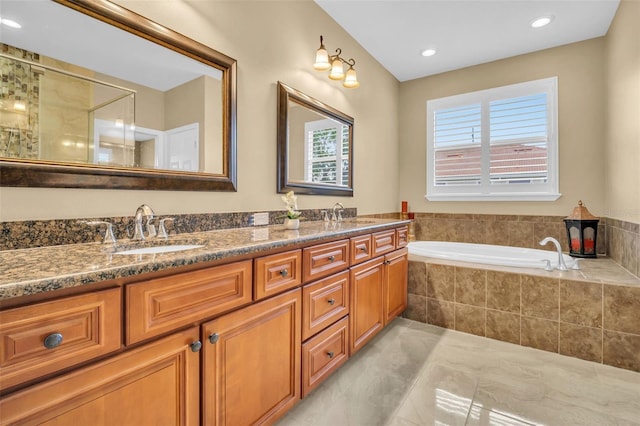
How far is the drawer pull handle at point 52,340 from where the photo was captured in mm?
695

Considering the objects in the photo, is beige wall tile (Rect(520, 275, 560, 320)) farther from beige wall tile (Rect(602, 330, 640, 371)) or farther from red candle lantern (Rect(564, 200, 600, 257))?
red candle lantern (Rect(564, 200, 600, 257))

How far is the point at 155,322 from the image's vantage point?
0.91 metres

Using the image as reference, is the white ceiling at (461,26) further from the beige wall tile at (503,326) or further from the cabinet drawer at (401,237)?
the beige wall tile at (503,326)

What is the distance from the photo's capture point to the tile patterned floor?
5.15ft

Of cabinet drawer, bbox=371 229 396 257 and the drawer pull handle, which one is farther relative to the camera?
cabinet drawer, bbox=371 229 396 257

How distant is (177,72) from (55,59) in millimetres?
512

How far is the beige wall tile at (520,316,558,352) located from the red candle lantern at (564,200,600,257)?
1.12 meters

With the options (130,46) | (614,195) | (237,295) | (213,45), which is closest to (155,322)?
(237,295)

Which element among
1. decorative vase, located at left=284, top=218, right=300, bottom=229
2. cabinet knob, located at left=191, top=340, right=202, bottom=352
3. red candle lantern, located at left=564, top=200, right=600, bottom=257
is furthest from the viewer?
red candle lantern, located at left=564, top=200, right=600, bottom=257

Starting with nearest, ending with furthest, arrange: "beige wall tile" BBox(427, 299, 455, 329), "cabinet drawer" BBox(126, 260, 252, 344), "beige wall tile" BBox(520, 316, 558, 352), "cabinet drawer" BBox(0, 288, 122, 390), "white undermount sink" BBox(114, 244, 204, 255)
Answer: "cabinet drawer" BBox(0, 288, 122, 390), "cabinet drawer" BBox(126, 260, 252, 344), "white undermount sink" BBox(114, 244, 204, 255), "beige wall tile" BBox(520, 316, 558, 352), "beige wall tile" BBox(427, 299, 455, 329)

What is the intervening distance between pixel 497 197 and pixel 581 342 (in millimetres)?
1789

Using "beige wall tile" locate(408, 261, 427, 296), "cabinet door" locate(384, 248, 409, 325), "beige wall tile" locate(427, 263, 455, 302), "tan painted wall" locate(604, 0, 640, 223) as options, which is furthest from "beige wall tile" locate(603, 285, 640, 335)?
"cabinet door" locate(384, 248, 409, 325)

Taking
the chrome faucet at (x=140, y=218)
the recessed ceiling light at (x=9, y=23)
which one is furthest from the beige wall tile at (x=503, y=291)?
the recessed ceiling light at (x=9, y=23)

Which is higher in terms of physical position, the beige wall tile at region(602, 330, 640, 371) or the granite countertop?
the granite countertop
